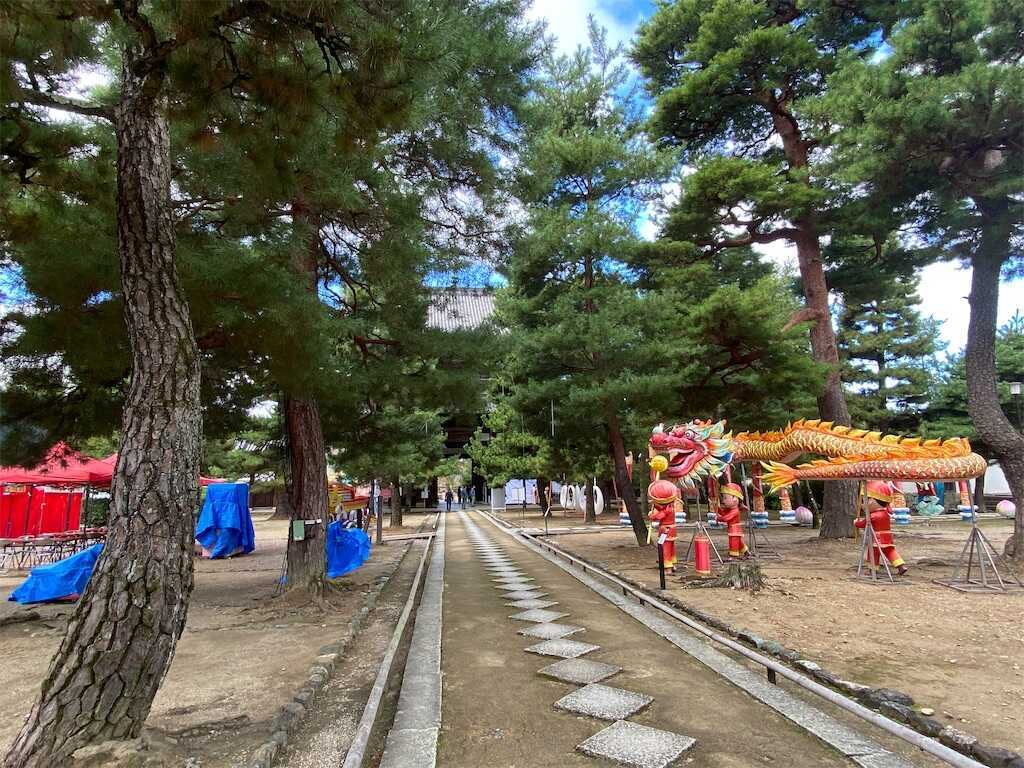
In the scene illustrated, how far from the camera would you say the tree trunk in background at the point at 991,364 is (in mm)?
7980

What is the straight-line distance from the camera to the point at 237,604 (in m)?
7.11

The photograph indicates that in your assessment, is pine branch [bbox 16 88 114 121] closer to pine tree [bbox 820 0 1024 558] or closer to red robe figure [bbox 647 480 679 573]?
red robe figure [bbox 647 480 679 573]

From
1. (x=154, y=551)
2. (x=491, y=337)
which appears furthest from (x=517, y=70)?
(x=154, y=551)

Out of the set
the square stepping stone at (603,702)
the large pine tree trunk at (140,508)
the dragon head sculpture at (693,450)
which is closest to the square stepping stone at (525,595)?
the dragon head sculpture at (693,450)

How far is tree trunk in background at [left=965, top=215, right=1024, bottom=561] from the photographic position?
798 centimetres

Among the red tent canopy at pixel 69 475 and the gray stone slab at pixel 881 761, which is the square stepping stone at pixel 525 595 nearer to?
the gray stone slab at pixel 881 761

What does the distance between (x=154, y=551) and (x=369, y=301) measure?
5.28m

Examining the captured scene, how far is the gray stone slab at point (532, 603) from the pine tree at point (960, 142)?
664 cm

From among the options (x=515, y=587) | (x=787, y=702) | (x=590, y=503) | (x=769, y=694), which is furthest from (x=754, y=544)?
(x=590, y=503)

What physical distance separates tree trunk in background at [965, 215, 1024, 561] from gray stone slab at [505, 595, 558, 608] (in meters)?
6.62

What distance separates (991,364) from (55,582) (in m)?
13.6

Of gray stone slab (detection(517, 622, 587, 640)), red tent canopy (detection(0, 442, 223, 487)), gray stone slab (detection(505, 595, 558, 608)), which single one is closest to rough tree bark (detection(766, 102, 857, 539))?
gray stone slab (detection(505, 595, 558, 608))

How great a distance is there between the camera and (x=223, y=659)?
470 centimetres

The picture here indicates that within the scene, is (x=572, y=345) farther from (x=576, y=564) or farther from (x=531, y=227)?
(x=576, y=564)
